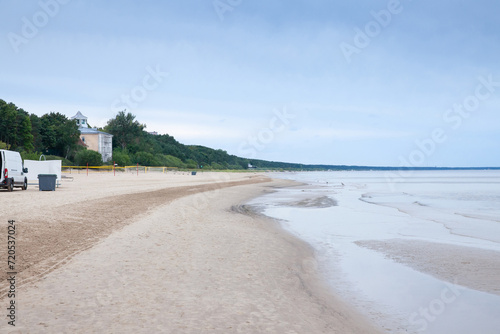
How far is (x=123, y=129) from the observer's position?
378 feet

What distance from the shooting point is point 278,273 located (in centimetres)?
728

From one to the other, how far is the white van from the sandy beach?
12651mm

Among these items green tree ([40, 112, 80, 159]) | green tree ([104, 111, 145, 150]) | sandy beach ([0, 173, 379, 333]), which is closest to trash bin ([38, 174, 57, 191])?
sandy beach ([0, 173, 379, 333])

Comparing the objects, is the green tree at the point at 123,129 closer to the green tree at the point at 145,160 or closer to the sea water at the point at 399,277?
the green tree at the point at 145,160

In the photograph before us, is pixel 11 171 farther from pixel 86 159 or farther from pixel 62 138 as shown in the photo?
pixel 62 138

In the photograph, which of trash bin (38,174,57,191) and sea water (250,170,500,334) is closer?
sea water (250,170,500,334)

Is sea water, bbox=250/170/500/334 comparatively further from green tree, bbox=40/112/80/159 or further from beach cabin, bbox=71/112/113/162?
beach cabin, bbox=71/112/113/162

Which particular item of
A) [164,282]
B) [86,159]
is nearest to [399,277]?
[164,282]

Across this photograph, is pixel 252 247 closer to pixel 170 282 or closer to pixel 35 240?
pixel 170 282

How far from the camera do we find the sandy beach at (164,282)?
4590mm

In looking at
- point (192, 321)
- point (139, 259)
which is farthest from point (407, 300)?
point (139, 259)

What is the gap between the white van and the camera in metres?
22.2

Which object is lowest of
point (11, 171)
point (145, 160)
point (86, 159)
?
point (11, 171)

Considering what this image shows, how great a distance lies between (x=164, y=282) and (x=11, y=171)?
21.0m
